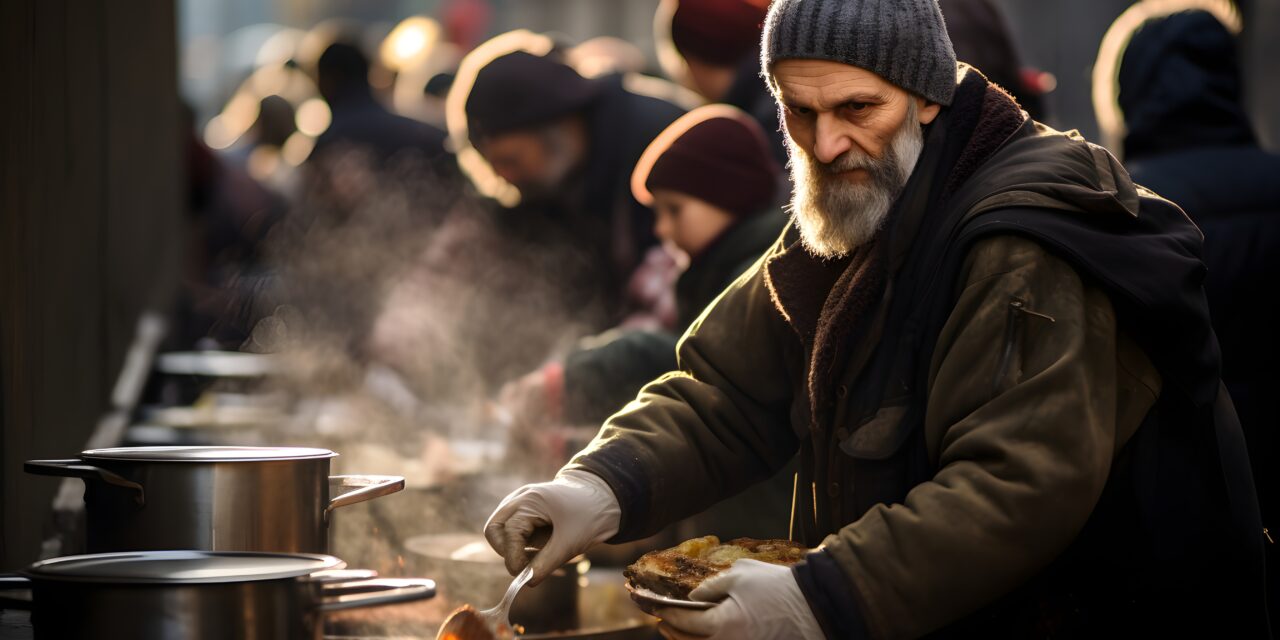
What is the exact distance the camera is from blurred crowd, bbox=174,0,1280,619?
14.7 feet

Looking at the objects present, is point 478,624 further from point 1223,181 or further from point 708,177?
point 1223,181

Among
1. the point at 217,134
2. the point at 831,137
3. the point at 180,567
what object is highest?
the point at 831,137

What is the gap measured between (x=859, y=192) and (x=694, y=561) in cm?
75

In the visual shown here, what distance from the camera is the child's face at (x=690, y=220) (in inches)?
185

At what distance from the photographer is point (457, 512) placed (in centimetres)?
440

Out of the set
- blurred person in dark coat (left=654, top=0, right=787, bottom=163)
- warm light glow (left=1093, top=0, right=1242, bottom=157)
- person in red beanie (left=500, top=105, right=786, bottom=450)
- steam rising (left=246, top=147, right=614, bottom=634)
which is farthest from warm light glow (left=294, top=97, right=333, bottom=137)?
warm light glow (left=1093, top=0, right=1242, bottom=157)

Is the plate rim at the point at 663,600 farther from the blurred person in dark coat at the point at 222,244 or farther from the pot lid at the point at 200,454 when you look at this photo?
the blurred person in dark coat at the point at 222,244

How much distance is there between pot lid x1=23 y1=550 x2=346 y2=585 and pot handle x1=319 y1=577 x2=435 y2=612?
0.06m

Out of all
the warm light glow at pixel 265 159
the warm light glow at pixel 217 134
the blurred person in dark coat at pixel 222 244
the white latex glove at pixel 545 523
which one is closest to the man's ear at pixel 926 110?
the white latex glove at pixel 545 523

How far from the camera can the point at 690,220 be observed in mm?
4730

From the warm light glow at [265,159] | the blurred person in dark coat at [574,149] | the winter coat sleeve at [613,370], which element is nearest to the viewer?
the winter coat sleeve at [613,370]

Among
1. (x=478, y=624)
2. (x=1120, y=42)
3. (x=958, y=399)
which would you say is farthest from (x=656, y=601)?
(x=1120, y=42)

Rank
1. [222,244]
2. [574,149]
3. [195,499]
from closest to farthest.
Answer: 1. [195,499]
2. [574,149]
3. [222,244]

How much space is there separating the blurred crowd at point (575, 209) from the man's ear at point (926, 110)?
1.80 metres
